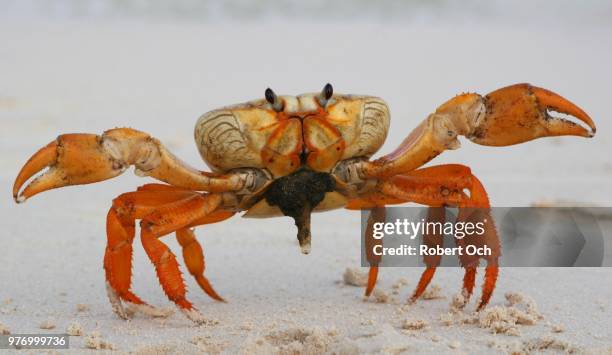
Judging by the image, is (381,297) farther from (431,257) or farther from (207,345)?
(207,345)

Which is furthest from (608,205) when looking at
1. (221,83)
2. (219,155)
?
(221,83)

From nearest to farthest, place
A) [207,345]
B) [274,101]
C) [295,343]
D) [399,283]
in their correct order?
1. [295,343]
2. [207,345]
3. [274,101]
4. [399,283]

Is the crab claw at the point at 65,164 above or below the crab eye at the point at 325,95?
below

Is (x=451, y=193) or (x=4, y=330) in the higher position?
(x=451, y=193)

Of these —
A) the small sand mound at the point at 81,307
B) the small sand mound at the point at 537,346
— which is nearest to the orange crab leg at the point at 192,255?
the small sand mound at the point at 81,307

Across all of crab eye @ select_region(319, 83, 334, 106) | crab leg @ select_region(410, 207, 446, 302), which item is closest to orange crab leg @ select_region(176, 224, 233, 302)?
crab leg @ select_region(410, 207, 446, 302)

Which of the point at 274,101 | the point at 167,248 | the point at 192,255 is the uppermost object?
the point at 274,101

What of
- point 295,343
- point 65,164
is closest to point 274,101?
point 65,164

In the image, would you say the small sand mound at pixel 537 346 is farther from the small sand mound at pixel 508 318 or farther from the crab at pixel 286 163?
the crab at pixel 286 163
